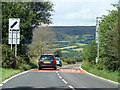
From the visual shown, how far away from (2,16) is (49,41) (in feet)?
142

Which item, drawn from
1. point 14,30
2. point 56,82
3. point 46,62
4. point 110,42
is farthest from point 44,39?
point 56,82

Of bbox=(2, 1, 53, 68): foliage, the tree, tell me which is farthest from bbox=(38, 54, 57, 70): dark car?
the tree

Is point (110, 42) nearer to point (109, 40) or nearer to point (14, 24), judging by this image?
point (109, 40)

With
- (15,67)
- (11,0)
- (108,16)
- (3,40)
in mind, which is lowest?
(15,67)

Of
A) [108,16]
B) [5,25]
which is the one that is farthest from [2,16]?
[108,16]

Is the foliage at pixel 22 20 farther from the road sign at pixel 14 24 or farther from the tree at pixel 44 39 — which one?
the tree at pixel 44 39

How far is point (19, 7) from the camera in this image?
1369 inches

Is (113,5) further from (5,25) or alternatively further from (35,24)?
(35,24)

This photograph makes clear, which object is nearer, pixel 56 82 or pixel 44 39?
pixel 56 82

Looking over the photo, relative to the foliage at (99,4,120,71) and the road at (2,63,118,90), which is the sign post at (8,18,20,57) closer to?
the foliage at (99,4,120,71)

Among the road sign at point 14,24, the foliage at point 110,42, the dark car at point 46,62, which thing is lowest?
the dark car at point 46,62

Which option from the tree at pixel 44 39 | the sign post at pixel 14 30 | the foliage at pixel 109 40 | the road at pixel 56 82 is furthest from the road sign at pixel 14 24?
the tree at pixel 44 39

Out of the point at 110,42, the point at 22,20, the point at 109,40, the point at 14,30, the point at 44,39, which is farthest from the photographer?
the point at 44,39

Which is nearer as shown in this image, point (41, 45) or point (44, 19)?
point (44, 19)
